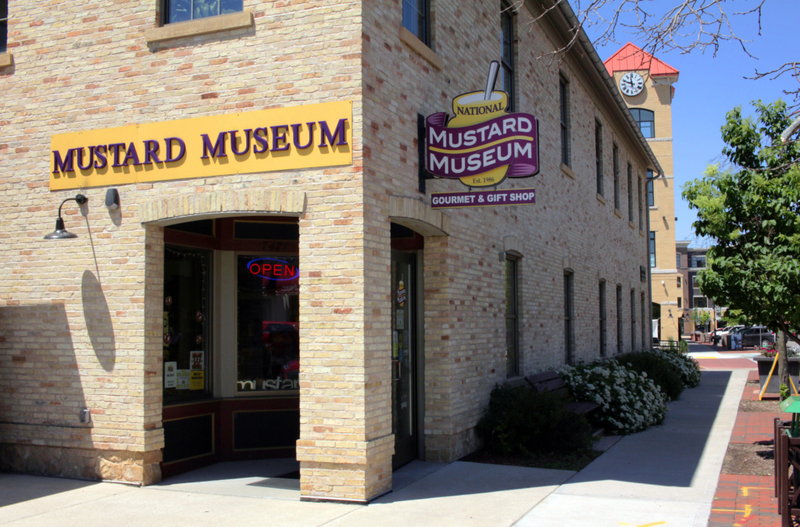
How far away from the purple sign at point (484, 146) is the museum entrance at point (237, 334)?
7.18 ft

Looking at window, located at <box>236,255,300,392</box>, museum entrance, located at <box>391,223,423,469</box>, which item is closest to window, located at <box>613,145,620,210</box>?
museum entrance, located at <box>391,223,423,469</box>

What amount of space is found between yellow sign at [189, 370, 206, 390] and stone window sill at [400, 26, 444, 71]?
15.7 feet

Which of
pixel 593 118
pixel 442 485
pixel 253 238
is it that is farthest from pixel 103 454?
pixel 593 118

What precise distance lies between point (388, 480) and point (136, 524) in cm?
244

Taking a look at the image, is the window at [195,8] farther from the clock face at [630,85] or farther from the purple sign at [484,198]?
the clock face at [630,85]

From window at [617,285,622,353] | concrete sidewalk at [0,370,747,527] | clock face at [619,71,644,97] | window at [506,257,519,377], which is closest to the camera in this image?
concrete sidewalk at [0,370,747,527]

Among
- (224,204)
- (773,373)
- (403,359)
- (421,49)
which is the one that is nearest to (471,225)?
(403,359)

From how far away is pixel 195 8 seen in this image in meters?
7.94

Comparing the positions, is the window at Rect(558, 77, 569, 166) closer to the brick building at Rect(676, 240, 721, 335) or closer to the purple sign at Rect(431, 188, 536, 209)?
the purple sign at Rect(431, 188, 536, 209)

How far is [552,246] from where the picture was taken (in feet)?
44.8

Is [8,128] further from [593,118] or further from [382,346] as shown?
[593,118]

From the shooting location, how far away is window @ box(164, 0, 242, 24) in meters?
7.78

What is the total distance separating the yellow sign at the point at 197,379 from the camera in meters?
8.85

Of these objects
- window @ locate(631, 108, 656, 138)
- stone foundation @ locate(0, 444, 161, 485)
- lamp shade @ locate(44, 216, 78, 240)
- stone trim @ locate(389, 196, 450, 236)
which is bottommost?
stone foundation @ locate(0, 444, 161, 485)
